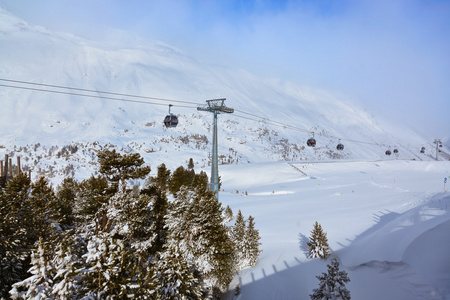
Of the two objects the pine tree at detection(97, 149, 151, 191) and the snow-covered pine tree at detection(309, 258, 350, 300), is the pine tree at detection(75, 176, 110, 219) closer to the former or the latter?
the pine tree at detection(97, 149, 151, 191)

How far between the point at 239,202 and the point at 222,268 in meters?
28.3

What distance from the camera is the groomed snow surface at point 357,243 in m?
14.2

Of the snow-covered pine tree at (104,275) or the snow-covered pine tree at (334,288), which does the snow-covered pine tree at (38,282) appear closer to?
the snow-covered pine tree at (104,275)

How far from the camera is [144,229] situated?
15.2 m

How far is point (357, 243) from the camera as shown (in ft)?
70.7

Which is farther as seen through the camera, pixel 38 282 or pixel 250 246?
pixel 250 246

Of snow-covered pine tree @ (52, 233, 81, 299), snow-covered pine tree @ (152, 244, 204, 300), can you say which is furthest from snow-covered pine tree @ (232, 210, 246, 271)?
snow-covered pine tree @ (52, 233, 81, 299)

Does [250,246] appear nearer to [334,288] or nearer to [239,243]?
[239,243]

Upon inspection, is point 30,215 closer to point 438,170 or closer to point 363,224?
point 363,224

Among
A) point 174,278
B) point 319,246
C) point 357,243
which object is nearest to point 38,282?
point 174,278

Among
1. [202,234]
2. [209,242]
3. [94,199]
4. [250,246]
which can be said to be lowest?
[250,246]

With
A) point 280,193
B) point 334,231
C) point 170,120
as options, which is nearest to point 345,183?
point 280,193

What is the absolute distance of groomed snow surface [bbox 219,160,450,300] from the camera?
46.6ft

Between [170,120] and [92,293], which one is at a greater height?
[170,120]
